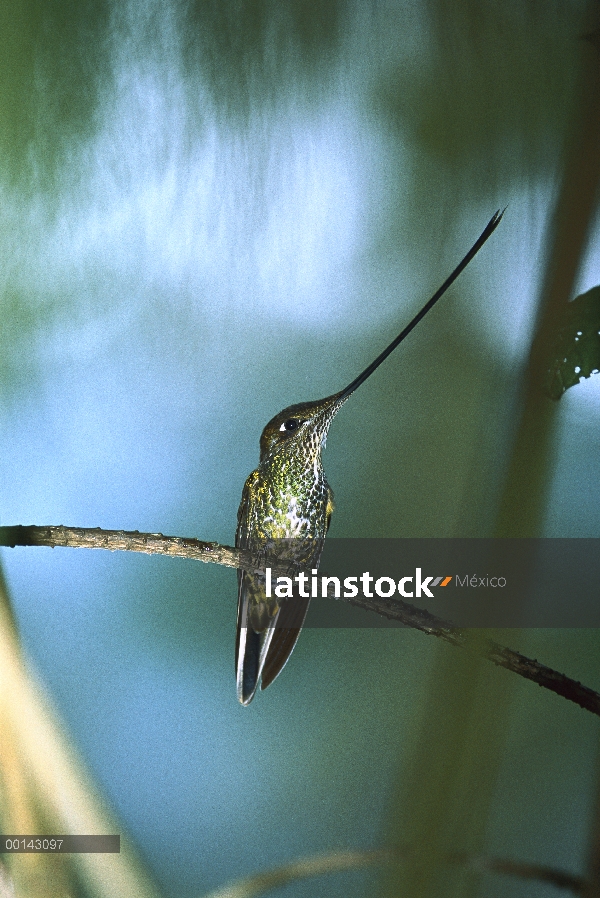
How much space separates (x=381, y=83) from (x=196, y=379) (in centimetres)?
52

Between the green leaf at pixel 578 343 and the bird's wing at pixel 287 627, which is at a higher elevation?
the green leaf at pixel 578 343

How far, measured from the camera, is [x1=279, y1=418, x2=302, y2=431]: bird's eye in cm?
90

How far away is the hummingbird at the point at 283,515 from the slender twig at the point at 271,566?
0.13ft

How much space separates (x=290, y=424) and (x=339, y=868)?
2.15 feet

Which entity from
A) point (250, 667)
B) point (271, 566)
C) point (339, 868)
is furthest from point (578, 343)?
point (339, 868)

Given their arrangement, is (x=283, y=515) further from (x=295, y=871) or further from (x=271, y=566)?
(x=295, y=871)

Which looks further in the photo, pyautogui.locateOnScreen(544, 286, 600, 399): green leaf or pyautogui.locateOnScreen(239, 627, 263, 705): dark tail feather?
pyautogui.locateOnScreen(239, 627, 263, 705): dark tail feather

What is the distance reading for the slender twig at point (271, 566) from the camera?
0.83 m

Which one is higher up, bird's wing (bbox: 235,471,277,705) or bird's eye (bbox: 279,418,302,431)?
bird's eye (bbox: 279,418,302,431)

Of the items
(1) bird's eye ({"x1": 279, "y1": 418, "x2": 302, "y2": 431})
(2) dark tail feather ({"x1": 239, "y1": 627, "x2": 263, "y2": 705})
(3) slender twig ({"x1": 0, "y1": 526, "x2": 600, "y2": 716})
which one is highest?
(1) bird's eye ({"x1": 279, "y1": 418, "x2": 302, "y2": 431})

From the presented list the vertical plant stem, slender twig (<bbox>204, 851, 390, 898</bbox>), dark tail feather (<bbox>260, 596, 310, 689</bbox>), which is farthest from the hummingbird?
slender twig (<bbox>204, 851, 390, 898</bbox>)

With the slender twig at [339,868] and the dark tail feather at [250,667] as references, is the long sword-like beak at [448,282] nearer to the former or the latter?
the dark tail feather at [250,667]

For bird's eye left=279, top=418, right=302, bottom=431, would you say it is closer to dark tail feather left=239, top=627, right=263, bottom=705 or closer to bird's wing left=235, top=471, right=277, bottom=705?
bird's wing left=235, top=471, right=277, bottom=705

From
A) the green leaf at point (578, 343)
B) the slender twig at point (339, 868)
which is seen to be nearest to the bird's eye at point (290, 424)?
the green leaf at point (578, 343)
